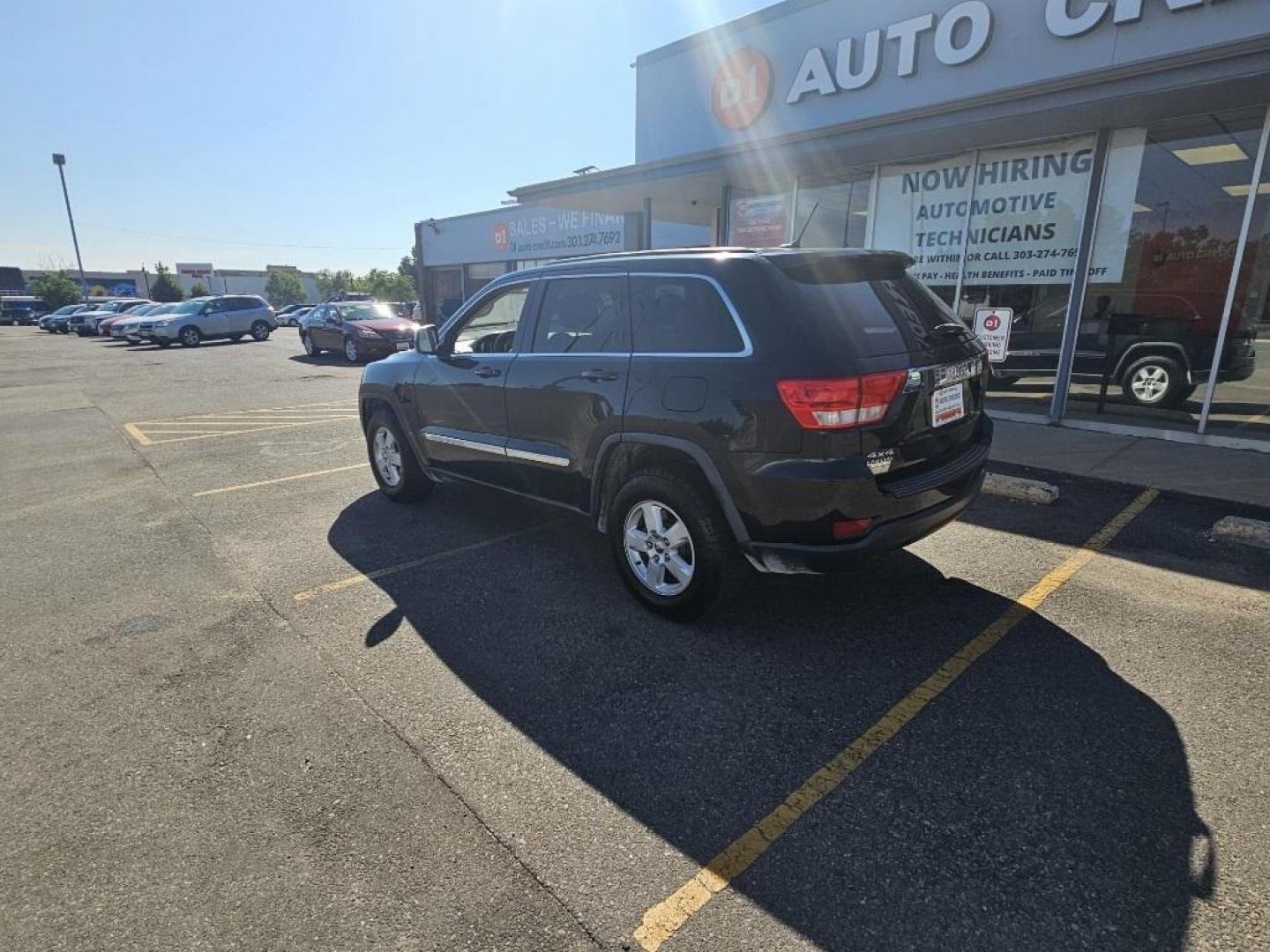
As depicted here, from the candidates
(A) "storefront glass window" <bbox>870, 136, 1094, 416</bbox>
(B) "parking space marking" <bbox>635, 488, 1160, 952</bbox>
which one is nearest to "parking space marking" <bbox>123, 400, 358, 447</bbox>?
(A) "storefront glass window" <bbox>870, 136, 1094, 416</bbox>

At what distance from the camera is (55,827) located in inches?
92.0

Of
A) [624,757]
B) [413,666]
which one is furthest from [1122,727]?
[413,666]

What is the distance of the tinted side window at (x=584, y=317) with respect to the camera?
3840mm

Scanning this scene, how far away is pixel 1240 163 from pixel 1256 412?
265cm

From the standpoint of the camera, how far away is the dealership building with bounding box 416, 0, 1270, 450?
7191mm

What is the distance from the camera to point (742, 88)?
38.9 ft

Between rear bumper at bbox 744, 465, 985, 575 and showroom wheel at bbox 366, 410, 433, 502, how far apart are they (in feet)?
10.7

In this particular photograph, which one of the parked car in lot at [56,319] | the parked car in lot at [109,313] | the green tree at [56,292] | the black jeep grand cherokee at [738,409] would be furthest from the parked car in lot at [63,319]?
the black jeep grand cherokee at [738,409]

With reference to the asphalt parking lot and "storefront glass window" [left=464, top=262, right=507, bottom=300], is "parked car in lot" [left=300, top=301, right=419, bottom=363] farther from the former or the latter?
the asphalt parking lot

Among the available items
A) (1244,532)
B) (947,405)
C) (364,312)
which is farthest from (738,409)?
(364,312)

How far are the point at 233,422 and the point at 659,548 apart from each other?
28.1 feet

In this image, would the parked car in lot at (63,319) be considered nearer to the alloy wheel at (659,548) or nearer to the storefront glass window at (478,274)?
the storefront glass window at (478,274)

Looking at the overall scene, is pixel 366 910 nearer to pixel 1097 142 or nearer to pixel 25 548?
pixel 25 548

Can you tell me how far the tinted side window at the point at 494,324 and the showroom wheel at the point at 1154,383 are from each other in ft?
26.3
